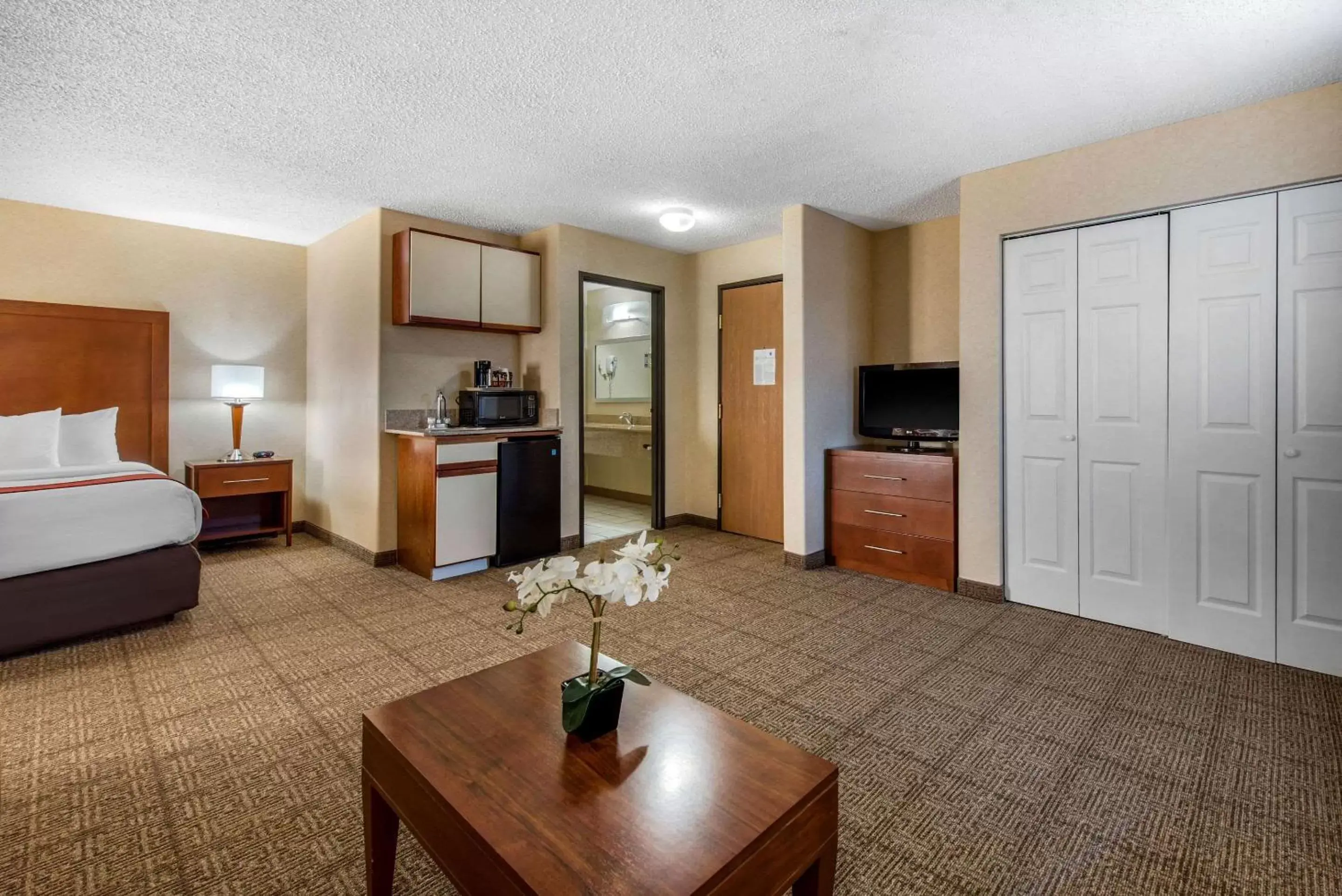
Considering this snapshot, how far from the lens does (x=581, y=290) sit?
517cm

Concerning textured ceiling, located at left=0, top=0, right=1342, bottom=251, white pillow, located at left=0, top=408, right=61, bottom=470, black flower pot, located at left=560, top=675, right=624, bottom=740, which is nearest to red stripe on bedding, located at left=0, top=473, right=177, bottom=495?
white pillow, located at left=0, top=408, right=61, bottom=470

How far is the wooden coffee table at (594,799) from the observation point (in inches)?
42.3

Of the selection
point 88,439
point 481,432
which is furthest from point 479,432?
point 88,439

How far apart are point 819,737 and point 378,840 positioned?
Result: 4.76ft

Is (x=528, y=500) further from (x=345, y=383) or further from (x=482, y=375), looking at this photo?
(x=345, y=383)

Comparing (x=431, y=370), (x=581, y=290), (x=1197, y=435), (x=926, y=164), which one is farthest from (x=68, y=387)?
(x=1197, y=435)

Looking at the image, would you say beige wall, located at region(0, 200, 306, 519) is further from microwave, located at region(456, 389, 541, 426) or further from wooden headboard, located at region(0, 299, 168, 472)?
microwave, located at region(456, 389, 541, 426)

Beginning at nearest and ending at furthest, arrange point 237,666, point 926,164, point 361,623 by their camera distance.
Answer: point 237,666 < point 361,623 < point 926,164

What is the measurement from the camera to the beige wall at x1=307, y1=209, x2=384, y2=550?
463 centimetres

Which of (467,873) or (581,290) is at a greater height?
(581,290)

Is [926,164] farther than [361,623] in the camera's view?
Yes

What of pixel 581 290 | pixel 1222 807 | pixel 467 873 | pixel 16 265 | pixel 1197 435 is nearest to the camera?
pixel 467 873

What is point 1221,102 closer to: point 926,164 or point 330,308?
point 926,164

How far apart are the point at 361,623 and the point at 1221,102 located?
4.90 meters
